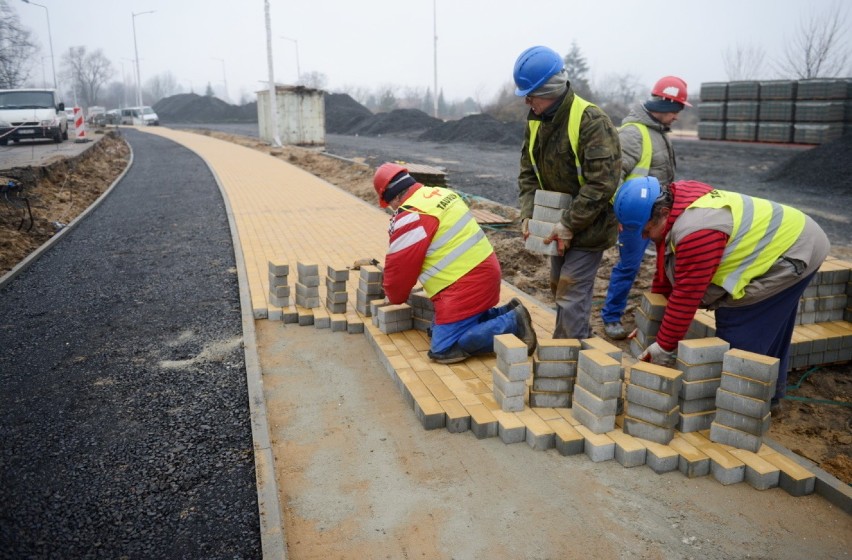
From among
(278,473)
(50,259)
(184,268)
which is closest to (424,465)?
(278,473)

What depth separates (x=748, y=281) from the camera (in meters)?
3.61

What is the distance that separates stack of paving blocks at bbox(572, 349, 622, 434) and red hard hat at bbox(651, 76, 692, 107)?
225 cm

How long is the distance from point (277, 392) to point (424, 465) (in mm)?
1395

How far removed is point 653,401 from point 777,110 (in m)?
22.9

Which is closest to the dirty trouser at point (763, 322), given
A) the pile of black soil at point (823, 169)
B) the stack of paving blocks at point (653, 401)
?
the stack of paving blocks at point (653, 401)

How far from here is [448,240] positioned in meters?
4.49

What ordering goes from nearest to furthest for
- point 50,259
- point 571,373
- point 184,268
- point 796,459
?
1. point 796,459
2. point 571,373
3. point 184,268
4. point 50,259

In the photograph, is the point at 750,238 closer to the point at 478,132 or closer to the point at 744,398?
the point at 744,398

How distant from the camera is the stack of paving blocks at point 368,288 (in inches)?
219

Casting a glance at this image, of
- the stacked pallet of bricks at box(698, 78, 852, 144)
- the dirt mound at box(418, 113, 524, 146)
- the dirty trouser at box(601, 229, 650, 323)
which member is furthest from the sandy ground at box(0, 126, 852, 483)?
the stacked pallet of bricks at box(698, 78, 852, 144)

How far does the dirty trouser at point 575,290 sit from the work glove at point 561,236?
0.13 m

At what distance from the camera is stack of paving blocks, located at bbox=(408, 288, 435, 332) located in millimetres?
5195

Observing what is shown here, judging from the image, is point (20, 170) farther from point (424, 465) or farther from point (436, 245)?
point (424, 465)

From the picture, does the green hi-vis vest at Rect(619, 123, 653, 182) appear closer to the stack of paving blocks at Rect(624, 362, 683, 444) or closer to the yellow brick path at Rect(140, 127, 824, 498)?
the yellow brick path at Rect(140, 127, 824, 498)
